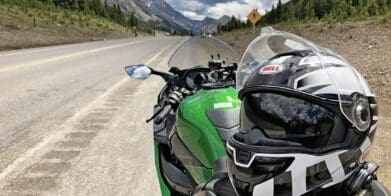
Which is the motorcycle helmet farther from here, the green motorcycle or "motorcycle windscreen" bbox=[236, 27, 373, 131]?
the green motorcycle

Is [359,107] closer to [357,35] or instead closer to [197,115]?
[197,115]

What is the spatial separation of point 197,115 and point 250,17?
21.6 meters

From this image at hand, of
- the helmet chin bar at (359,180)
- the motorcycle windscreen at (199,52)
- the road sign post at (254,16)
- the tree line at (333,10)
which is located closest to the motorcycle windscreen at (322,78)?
the helmet chin bar at (359,180)

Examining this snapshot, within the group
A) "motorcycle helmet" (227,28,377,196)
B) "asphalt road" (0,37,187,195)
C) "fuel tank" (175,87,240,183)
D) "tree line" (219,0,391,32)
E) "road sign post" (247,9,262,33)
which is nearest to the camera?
"motorcycle helmet" (227,28,377,196)

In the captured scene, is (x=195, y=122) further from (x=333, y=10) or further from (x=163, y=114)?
(x=333, y=10)

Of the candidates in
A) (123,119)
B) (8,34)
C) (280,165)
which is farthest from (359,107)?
(8,34)

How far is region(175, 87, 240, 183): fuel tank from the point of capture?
8.43ft

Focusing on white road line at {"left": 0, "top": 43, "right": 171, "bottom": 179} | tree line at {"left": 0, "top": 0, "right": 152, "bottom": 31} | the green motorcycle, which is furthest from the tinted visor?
tree line at {"left": 0, "top": 0, "right": 152, "bottom": 31}

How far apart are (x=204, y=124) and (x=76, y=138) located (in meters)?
3.78

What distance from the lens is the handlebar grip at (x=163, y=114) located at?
10.4ft

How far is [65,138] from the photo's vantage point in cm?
609

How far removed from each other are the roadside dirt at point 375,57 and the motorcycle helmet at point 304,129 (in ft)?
9.47

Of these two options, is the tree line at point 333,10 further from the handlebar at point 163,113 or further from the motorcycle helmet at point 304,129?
the motorcycle helmet at point 304,129

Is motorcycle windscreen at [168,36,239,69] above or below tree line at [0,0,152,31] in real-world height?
above
